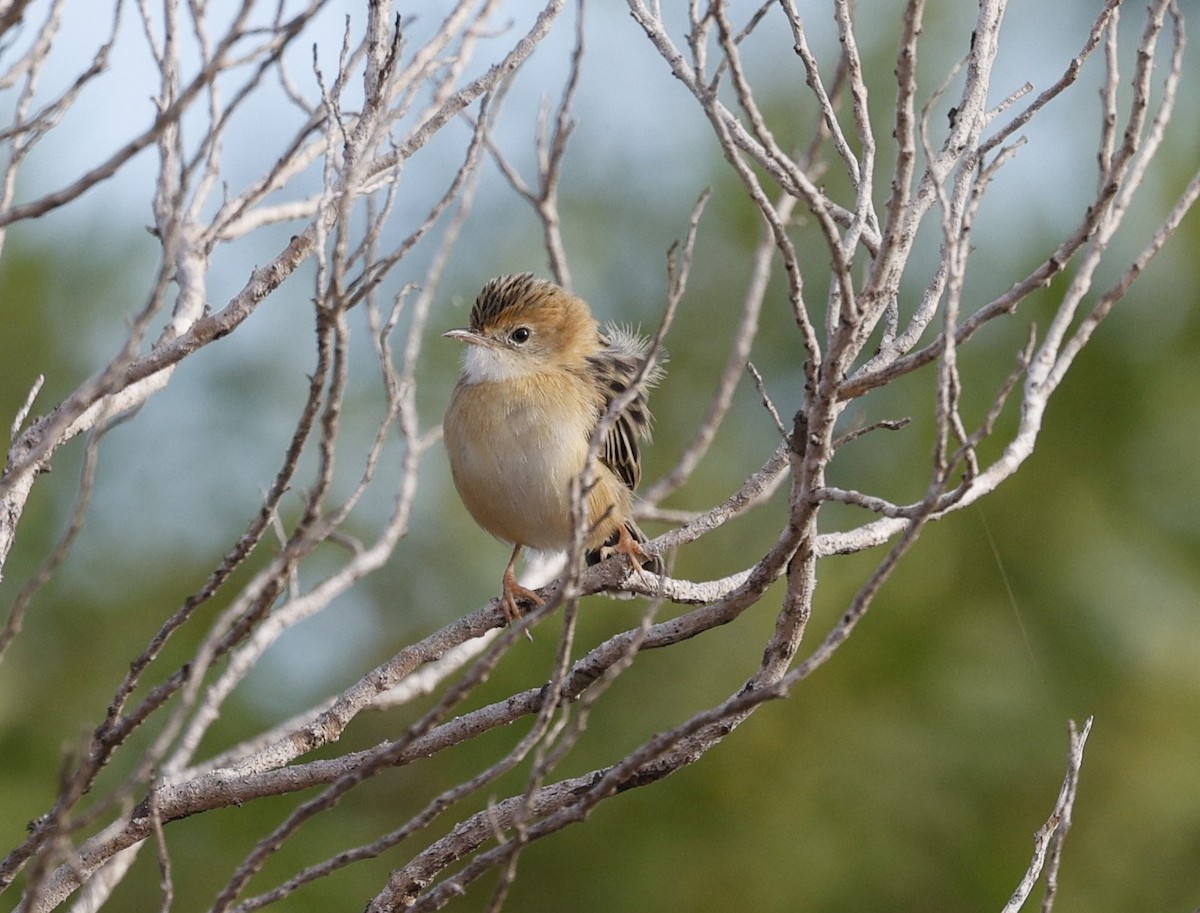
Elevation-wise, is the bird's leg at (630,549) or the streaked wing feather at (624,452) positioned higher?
the streaked wing feather at (624,452)

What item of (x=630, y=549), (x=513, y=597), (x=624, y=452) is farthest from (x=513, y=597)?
(x=624, y=452)

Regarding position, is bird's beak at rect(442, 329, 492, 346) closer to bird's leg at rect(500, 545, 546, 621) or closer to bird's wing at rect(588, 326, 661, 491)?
bird's wing at rect(588, 326, 661, 491)

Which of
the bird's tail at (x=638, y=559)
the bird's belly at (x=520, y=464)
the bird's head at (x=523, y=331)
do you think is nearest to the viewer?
the bird's tail at (x=638, y=559)

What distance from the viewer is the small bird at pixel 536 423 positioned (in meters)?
5.20

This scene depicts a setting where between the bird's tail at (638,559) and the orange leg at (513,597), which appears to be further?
the bird's tail at (638,559)

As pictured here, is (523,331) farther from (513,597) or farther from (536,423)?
(513,597)

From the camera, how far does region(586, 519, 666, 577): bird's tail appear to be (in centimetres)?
500

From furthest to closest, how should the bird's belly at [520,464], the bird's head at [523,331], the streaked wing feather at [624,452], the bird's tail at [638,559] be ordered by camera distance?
the bird's head at [523,331] < the streaked wing feather at [624,452] < the bird's belly at [520,464] < the bird's tail at [638,559]

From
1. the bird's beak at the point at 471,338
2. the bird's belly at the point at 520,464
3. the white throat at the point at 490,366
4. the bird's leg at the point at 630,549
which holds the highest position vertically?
the bird's beak at the point at 471,338

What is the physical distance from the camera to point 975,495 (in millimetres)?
3326

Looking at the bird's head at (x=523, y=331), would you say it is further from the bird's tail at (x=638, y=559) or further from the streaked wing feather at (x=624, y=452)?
the bird's tail at (x=638, y=559)

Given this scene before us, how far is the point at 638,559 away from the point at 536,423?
2.28 ft

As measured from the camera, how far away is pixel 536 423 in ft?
17.3

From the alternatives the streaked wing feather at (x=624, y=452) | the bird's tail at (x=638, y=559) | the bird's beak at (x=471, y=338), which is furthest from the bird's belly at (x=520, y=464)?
the bird's beak at (x=471, y=338)
